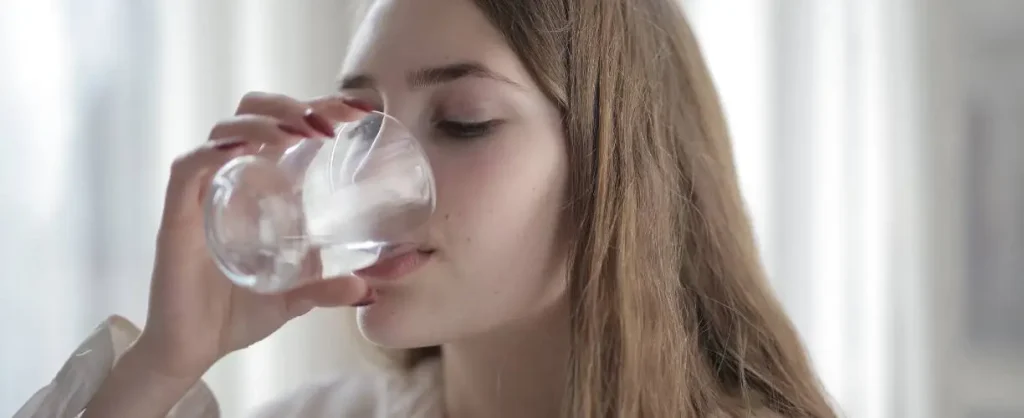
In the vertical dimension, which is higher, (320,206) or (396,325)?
(320,206)

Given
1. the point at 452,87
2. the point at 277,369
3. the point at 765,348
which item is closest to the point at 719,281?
the point at 765,348

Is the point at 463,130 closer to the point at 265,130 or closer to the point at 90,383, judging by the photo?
the point at 265,130

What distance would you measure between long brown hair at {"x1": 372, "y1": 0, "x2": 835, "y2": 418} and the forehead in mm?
14

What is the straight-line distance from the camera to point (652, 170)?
2.49ft

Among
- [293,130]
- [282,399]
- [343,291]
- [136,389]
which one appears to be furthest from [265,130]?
[282,399]

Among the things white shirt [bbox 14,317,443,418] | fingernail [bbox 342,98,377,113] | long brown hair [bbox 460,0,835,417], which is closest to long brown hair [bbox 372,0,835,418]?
long brown hair [bbox 460,0,835,417]

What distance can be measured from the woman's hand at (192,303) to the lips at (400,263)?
2 centimetres

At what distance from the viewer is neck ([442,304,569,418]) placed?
79 centimetres

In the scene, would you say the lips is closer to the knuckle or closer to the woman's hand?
the woman's hand

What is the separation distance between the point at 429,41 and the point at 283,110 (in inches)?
4.9

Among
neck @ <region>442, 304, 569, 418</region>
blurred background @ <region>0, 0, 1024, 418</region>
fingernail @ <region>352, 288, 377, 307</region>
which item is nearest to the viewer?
fingernail @ <region>352, 288, 377, 307</region>

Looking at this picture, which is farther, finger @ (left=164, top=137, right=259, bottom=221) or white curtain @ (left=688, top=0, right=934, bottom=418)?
white curtain @ (left=688, top=0, right=934, bottom=418)

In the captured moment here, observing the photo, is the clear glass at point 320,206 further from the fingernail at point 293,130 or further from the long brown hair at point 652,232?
the long brown hair at point 652,232

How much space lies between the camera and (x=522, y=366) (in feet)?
2.61
